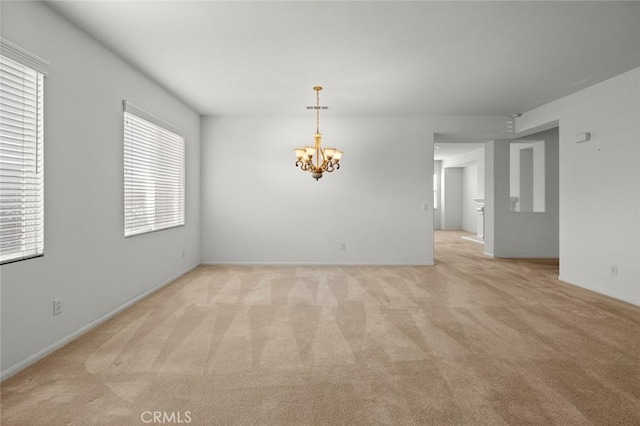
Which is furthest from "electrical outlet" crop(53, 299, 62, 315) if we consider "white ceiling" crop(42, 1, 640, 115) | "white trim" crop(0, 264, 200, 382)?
"white ceiling" crop(42, 1, 640, 115)

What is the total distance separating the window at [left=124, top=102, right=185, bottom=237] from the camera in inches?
162

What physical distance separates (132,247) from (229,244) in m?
2.57

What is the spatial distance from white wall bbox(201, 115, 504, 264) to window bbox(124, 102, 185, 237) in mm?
1043

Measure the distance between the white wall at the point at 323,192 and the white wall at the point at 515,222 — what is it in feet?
3.56

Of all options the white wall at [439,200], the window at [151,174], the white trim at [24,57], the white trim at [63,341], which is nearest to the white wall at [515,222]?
the window at [151,174]

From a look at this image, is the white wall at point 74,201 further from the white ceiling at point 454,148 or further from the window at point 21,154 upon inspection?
the white ceiling at point 454,148

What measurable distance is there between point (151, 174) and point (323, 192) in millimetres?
3028

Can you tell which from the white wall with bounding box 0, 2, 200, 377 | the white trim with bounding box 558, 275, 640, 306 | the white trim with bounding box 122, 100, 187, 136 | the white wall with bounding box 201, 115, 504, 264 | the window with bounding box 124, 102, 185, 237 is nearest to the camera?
the white wall with bounding box 0, 2, 200, 377

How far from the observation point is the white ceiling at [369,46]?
2896mm

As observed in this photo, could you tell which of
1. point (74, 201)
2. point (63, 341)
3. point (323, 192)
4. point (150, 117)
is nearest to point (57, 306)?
point (63, 341)

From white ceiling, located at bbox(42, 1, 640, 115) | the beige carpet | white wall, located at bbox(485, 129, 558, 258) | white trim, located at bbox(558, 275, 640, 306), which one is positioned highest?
white ceiling, located at bbox(42, 1, 640, 115)

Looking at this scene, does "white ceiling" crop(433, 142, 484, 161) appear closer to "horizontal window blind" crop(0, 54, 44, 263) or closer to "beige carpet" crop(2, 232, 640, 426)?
"beige carpet" crop(2, 232, 640, 426)

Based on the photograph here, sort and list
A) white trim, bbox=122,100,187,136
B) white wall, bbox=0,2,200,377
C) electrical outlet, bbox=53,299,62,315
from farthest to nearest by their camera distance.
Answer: white trim, bbox=122,100,187,136, electrical outlet, bbox=53,299,62,315, white wall, bbox=0,2,200,377

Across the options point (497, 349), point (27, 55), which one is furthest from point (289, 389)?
point (27, 55)
